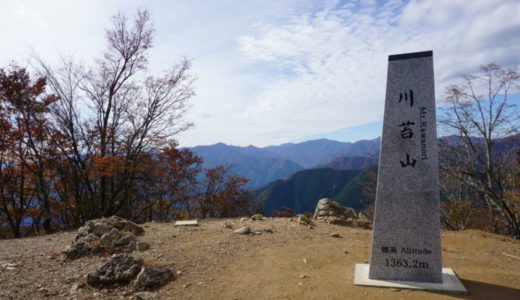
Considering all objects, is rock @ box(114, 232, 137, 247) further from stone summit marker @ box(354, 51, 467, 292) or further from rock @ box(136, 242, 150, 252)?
stone summit marker @ box(354, 51, 467, 292)

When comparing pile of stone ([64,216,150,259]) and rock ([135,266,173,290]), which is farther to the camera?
pile of stone ([64,216,150,259])

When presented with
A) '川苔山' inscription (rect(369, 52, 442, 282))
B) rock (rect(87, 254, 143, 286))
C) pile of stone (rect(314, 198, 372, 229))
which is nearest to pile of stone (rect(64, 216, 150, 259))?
rock (rect(87, 254, 143, 286))

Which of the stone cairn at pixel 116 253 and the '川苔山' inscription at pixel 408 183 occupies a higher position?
the '川苔山' inscription at pixel 408 183

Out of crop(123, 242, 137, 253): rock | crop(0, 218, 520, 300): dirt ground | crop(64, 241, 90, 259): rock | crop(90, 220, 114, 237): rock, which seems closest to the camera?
crop(0, 218, 520, 300): dirt ground

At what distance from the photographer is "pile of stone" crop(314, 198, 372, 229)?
31.6 feet

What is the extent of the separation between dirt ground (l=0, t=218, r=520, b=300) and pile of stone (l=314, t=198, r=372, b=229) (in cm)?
108

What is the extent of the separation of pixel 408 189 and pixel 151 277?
14.9ft

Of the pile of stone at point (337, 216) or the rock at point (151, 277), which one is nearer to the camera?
the rock at point (151, 277)

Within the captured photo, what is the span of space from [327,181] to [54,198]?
92.7m

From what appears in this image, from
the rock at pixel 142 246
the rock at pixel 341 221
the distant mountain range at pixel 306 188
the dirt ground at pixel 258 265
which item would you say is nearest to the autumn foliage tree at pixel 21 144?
the dirt ground at pixel 258 265

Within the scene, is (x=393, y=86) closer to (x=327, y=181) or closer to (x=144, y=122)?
(x=144, y=122)

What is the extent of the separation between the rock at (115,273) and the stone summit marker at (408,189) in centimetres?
383

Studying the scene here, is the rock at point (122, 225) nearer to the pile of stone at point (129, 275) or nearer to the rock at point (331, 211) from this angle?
the pile of stone at point (129, 275)

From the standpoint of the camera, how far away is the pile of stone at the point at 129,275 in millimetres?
4812
